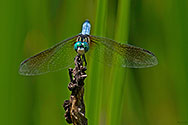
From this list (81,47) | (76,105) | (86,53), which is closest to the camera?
(76,105)

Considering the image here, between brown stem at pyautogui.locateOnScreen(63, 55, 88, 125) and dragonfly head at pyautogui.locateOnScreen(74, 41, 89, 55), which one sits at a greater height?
dragonfly head at pyautogui.locateOnScreen(74, 41, 89, 55)

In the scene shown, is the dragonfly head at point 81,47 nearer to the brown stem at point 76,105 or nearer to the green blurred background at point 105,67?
the green blurred background at point 105,67

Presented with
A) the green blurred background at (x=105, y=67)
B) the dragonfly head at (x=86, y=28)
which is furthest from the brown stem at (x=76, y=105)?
the dragonfly head at (x=86, y=28)

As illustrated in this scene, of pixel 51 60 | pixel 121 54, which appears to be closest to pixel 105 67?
pixel 121 54

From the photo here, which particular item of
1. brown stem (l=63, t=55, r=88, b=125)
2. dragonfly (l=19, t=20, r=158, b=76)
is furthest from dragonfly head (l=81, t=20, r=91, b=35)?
brown stem (l=63, t=55, r=88, b=125)

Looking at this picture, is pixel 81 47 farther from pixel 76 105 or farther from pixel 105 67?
pixel 76 105

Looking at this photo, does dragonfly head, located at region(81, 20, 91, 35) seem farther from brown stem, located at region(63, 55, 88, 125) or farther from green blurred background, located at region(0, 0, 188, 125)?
brown stem, located at region(63, 55, 88, 125)

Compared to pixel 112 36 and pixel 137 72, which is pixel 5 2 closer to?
pixel 112 36

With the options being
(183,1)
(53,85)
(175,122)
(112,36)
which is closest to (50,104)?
(53,85)
